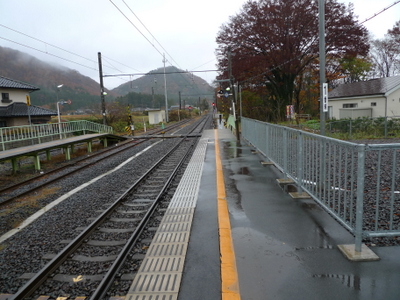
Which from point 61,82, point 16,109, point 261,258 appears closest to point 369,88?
point 261,258

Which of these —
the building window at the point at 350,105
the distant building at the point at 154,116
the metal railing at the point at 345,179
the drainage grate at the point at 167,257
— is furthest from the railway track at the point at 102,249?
the distant building at the point at 154,116

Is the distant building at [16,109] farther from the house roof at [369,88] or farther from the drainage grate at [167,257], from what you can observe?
the house roof at [369,88]

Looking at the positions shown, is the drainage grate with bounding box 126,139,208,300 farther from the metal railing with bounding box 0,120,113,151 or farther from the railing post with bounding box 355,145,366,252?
the metal railing with bounding box 0,120,113,151

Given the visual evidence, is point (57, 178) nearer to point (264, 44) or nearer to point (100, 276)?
point (100, 276)

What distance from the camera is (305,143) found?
568cm

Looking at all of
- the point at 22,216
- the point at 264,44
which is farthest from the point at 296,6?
the point at 22,216

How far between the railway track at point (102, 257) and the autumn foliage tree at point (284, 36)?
24326 millimetres

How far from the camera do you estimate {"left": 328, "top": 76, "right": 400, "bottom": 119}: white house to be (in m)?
27.3

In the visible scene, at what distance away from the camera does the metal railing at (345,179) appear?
3.62 metres

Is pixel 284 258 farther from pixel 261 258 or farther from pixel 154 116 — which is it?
pixel 154 116

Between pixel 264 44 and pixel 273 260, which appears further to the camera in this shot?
pixel 264 44

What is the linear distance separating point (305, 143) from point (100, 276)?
404 cm

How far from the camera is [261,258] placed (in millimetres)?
3828

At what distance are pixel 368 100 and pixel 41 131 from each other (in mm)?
27469
